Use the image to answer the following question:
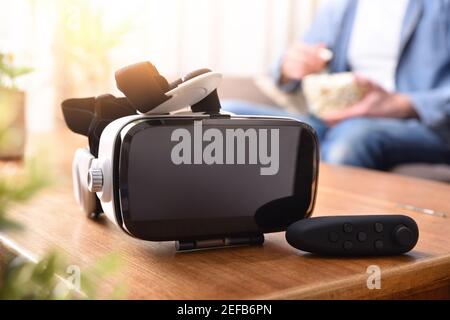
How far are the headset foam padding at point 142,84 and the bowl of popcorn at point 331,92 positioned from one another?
1.72 metres

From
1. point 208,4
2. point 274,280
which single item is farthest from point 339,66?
point 274,280

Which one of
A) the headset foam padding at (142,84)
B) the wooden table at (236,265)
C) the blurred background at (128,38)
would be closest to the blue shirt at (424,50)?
the blurred background at (128,38)

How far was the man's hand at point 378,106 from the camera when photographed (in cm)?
213

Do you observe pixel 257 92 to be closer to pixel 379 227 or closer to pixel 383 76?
pixel 383 76

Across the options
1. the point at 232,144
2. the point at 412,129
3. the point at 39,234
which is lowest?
the point at 412,129

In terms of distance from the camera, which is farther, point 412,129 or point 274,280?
point 412,129

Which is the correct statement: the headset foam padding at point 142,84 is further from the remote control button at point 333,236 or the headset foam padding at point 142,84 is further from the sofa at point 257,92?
the sofa at point 257,92

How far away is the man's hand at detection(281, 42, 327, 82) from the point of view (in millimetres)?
2488

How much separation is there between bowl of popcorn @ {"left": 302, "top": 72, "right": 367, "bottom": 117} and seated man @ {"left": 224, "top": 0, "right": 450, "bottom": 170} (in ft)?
0.11

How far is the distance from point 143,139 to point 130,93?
6 centimetres

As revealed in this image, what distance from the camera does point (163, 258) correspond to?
617mm

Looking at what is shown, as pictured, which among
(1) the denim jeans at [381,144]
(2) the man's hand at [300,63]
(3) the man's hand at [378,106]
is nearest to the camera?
(1) the denim jeans at [381,144]

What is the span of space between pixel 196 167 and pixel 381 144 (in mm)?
1503

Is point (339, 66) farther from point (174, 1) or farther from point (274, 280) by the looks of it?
point (274, 280)
